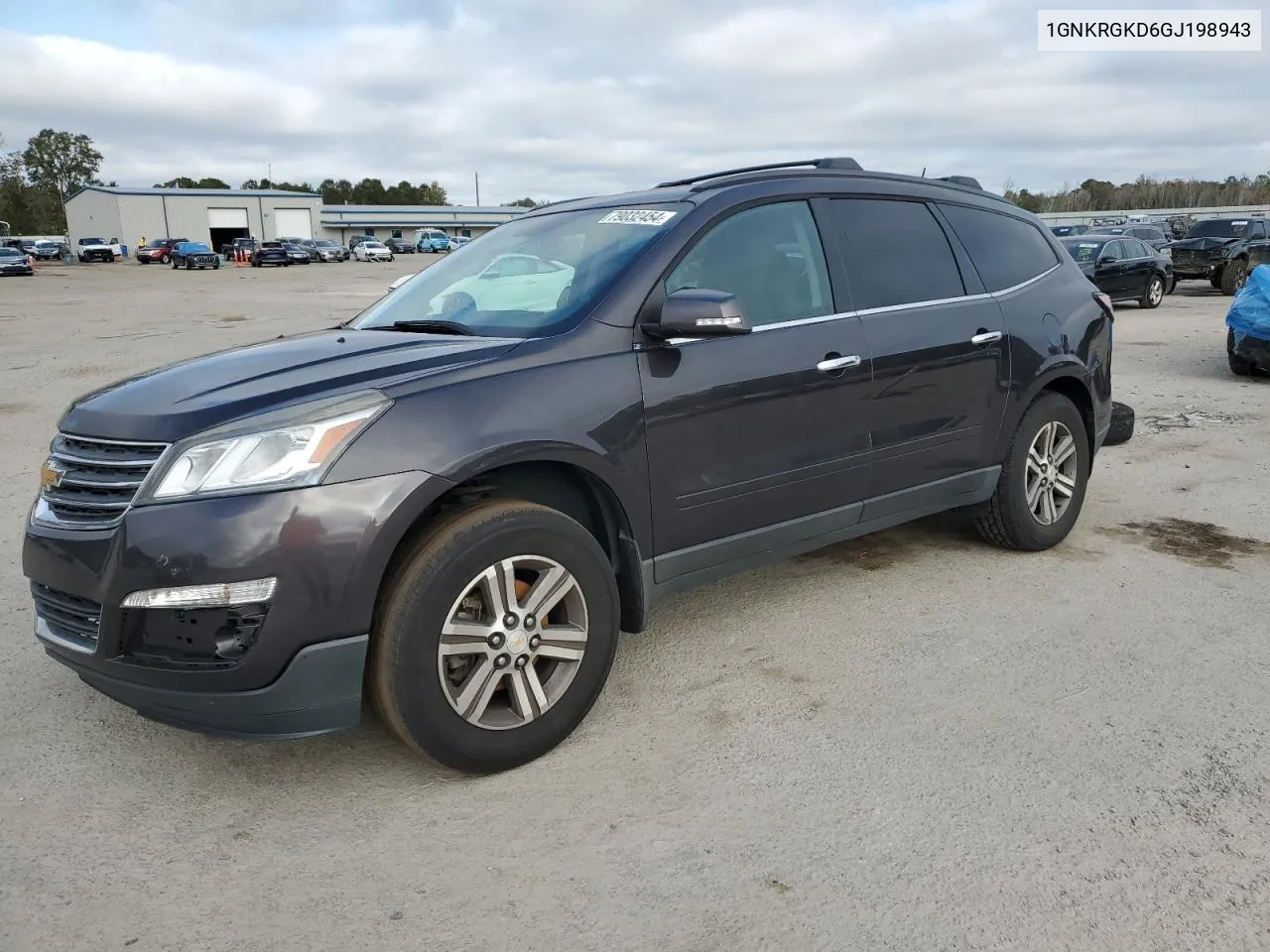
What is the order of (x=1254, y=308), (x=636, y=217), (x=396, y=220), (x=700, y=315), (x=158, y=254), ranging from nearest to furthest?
(x=700, y=315) → (x=636, y=217) → (x=1254, y=308) → (x=158, y=254) → (x=396, y=220)

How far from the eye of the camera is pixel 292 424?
2719 mm

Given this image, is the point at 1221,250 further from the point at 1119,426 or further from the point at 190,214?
the point at 190,214

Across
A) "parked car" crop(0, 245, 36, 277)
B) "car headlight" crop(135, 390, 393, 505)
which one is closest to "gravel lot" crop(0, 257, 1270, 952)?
"car headlight" crop(135, 390, 393, 505)

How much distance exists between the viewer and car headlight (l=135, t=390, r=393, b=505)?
2.66 m

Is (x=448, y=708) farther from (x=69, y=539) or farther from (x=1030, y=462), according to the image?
(x=1030, y=462)

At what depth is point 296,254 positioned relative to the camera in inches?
2084

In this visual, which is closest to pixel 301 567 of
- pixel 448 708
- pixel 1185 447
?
pixel 448 708

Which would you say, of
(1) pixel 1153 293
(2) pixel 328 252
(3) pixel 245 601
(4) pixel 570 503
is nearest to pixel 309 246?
(2) pixel 328 252

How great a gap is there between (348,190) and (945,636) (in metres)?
134

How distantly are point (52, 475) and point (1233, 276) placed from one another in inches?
993

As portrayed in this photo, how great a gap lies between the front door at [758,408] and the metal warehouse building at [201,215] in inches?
2716

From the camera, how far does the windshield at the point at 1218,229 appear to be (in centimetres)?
2406

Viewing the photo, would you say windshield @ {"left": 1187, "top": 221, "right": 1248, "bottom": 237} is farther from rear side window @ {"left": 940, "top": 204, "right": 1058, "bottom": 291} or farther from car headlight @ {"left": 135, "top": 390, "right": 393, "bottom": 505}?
car headlight @ {"left": 135, "top": 390, "right": 393, "bottom": 505}

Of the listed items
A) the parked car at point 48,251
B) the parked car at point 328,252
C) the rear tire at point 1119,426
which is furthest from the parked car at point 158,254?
the rear tire at point 1119,426
